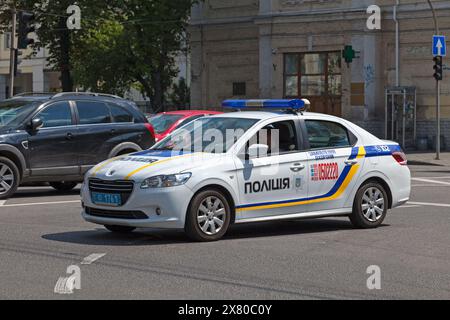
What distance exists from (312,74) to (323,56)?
2.91 ft

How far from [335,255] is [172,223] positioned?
1.83 metres

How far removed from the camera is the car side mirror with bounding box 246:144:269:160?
37.8 ft

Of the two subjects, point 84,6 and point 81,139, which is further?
point 84,6

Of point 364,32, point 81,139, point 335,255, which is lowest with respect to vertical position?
point 335,255

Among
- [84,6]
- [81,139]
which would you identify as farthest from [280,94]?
[81,139]

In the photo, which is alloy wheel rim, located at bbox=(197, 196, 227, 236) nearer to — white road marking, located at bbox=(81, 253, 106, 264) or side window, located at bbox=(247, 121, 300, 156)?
side window, located at bbox=(247, 121, 300, 156)

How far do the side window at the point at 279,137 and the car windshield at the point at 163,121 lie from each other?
31.7 feet

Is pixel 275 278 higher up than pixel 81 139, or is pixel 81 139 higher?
pixel 81 139

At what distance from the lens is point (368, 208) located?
1272 centimetres

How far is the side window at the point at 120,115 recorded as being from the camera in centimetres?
1758

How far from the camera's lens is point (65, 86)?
4891 cm

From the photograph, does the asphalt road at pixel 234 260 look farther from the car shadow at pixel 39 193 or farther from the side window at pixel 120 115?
the side window at pixel 120 115

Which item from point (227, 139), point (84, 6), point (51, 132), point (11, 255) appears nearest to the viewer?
point (11, 255)
